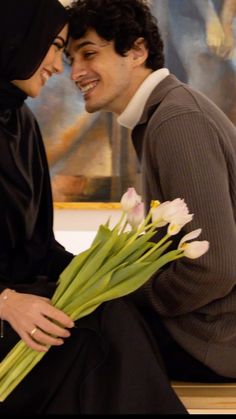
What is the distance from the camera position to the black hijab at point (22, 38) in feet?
6.67

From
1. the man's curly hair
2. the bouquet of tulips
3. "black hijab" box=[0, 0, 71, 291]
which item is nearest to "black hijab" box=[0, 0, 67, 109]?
"black hijab" box=[0, 0, 71, 291]

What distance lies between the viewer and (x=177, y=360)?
6.53 feet

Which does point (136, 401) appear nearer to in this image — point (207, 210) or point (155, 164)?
point (207, 210)

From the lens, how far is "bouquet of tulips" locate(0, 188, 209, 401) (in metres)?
1.51

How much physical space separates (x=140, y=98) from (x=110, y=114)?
1.86 metres

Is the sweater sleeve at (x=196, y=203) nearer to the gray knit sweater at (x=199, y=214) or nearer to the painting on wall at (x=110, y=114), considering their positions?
the gray knit sweater at (x=199, y=214)

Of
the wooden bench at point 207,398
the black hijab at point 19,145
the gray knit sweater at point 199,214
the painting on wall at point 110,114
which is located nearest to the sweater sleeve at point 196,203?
the gray knit sweater at point 199,214

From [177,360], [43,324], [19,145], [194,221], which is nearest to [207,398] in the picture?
[177,360]

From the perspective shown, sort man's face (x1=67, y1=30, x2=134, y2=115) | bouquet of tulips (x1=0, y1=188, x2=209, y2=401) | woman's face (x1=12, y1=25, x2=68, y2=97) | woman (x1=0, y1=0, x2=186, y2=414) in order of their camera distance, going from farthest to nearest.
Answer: man's face (x1=67, y1=30, x2=134, y2=115)
woman's face (x1=12, y1=25, x2=68, y2=97)
woman (x1=0, y1=0, x2=186, y2=414)
bouquet of tulips (x1=0, y1=188, x2=209, y2=401)

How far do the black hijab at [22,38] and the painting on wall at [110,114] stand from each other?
1970 millimetres

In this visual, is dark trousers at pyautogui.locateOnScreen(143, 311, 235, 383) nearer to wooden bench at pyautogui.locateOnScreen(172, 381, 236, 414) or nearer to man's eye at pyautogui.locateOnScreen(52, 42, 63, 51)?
wooden bench at pyautogui.locateOnScreen(172, 381, 236, 414)

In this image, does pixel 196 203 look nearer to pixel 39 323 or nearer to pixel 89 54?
pixel 39 323

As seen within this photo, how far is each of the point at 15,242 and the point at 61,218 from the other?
2026 millimetres

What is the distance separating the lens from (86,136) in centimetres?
410
